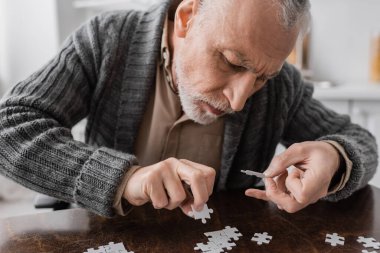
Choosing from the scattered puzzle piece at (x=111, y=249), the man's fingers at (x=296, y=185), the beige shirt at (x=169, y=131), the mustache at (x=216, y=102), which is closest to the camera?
the scattered puzzle piece at (x=111, y=249)

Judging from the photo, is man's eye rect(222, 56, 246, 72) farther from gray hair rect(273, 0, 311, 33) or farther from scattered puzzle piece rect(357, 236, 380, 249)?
scattered puzzle piece rect(357, 236, 380, 249)

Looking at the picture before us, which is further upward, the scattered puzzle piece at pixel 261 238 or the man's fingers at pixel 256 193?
the man's fingers at pixel 256 193

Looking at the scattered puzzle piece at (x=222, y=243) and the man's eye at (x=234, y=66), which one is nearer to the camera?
the scattered puzzle piece at (x=222, y=243)

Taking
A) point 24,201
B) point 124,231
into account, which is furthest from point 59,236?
point 24,201

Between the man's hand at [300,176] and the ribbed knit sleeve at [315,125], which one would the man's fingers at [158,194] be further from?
the ribbed knit sleeve at [315,125]

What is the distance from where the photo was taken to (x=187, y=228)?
40.5 inches

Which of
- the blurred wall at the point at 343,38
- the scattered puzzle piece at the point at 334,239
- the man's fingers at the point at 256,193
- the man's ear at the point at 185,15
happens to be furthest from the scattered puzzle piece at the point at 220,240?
the blurred wall at the point at 343,38

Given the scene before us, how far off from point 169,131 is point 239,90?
16.9 inches

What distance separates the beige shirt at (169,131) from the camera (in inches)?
56.4

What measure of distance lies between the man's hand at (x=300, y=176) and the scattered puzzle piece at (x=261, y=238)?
0.11m

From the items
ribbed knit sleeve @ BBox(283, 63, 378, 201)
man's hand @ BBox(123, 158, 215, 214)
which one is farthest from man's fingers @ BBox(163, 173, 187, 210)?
ribbed knit sleeve @ BBox(283, 63, 378, 201)

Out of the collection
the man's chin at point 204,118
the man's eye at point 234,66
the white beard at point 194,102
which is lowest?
the man's chin at point 204,118

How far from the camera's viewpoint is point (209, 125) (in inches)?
57.1

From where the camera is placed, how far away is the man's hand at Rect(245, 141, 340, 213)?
1.06 meters
